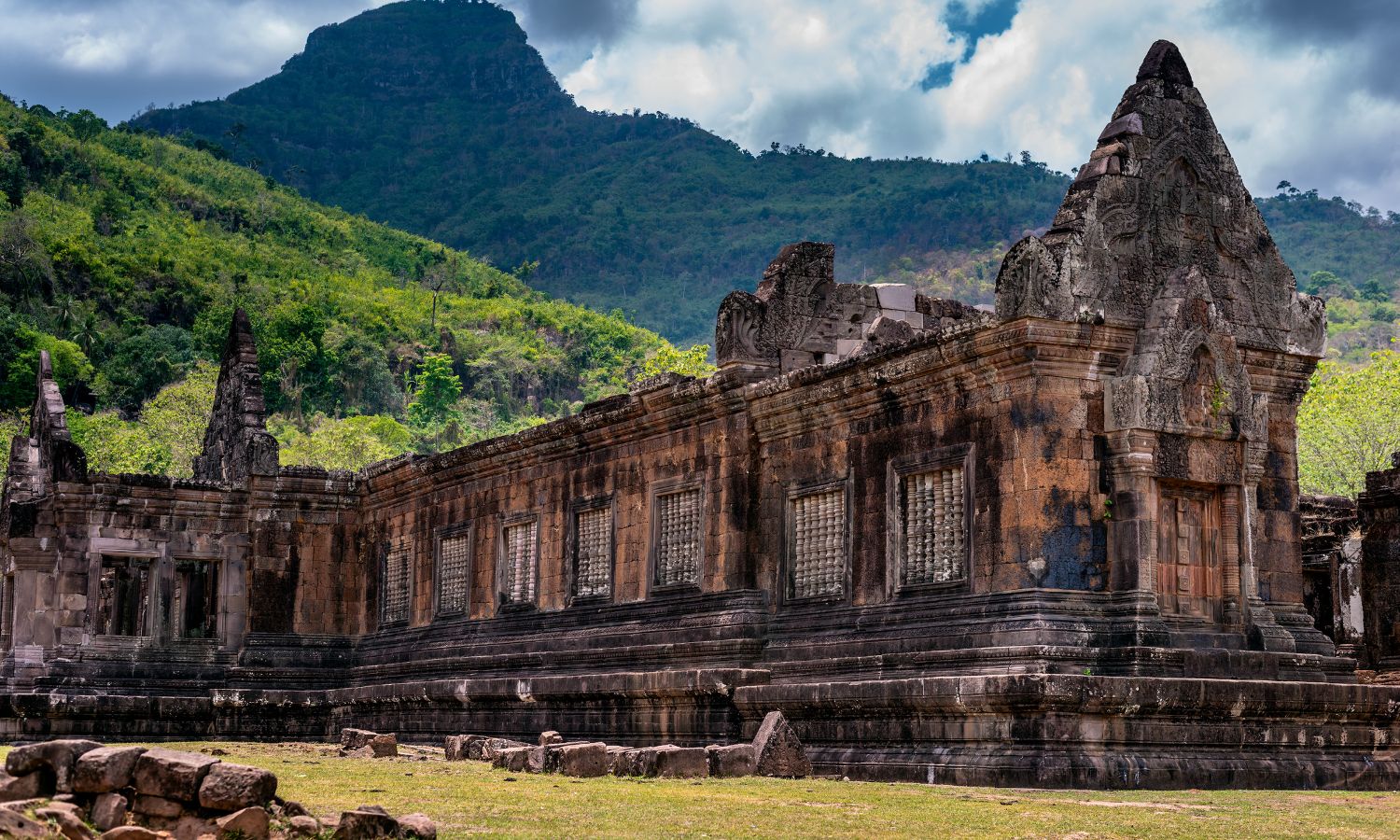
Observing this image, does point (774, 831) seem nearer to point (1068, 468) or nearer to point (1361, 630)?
point (1068, 468)

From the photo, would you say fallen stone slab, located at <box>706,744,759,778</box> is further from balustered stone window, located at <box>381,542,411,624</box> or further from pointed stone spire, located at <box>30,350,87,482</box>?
pointed stone spire, located at <box>30,350,87,482</box>

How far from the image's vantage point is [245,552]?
102ft

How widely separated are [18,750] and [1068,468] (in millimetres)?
10145

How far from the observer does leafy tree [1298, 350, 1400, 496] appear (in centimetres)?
4662

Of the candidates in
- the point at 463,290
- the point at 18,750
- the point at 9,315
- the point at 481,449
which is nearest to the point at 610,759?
the point at 18,750

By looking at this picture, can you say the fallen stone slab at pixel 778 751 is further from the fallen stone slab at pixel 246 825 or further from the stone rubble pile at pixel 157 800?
the fallen stone slab at pixel 246 825

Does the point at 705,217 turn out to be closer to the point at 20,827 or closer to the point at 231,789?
the point at 231,789

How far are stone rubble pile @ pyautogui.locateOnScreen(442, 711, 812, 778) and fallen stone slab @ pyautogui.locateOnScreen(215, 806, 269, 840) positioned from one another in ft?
22.6

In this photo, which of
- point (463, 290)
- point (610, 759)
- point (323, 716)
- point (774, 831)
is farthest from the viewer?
point (463, 290)

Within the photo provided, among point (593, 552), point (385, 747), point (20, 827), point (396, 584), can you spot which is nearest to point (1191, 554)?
point (593, 552)

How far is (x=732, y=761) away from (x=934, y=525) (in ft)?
11.0

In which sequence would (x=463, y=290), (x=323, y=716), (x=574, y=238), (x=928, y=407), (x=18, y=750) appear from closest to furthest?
1. (x=18, y=750)
2. (x=928, y=407)
3. (x=323, y=716)
4. (x=463, y=290)
5. (x=574, y=238)

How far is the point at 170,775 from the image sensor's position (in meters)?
10.2

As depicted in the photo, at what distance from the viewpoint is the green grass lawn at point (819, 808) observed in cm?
1179
